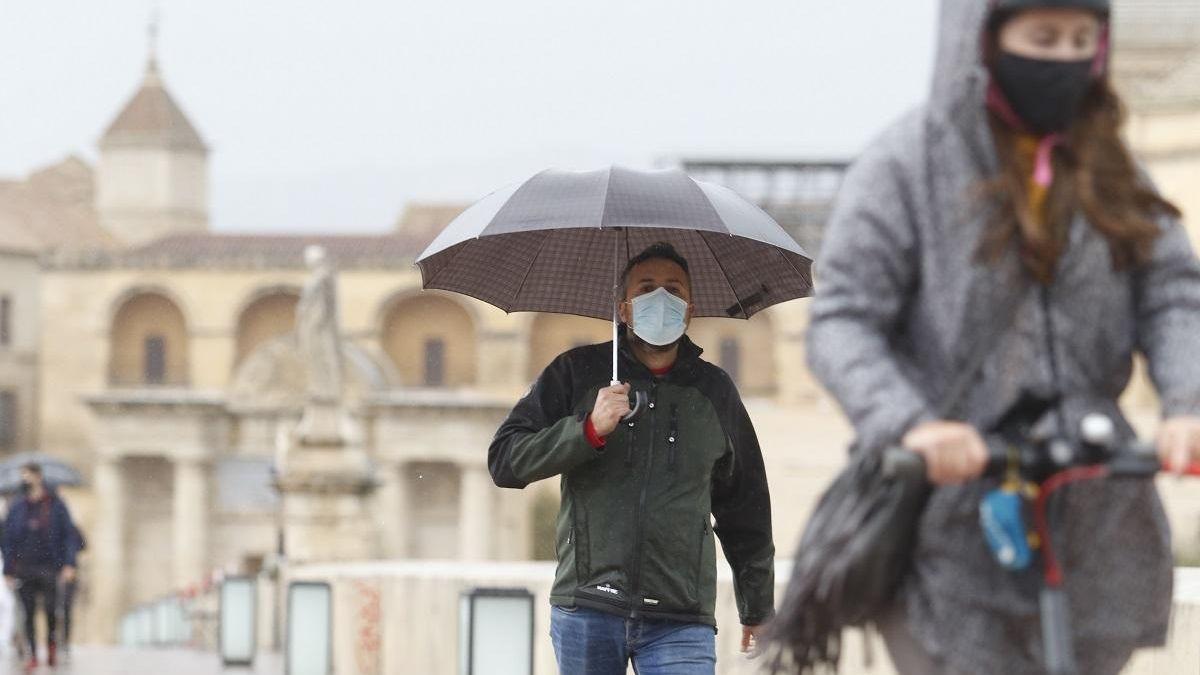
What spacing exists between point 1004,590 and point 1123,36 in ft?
197

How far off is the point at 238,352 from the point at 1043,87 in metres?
79.1

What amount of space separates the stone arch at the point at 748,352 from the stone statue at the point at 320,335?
5560cm

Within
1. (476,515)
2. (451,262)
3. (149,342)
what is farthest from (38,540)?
(149,342)

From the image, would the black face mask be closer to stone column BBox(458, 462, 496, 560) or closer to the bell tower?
stone column BBox(458, 462, 496, 560)

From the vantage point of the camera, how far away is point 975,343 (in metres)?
3.47

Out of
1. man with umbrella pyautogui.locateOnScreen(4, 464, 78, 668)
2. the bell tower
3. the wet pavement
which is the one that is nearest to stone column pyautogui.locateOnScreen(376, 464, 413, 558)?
the bell tower

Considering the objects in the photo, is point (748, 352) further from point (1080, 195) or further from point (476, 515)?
point (1080, 195)

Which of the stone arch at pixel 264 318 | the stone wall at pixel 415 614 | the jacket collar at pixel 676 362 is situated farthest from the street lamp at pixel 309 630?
the stone arch at pixel 264 318

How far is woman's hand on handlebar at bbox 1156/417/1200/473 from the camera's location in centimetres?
324

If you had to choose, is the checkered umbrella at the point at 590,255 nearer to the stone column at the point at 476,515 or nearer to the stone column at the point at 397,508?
the stone column at the point at 476,515

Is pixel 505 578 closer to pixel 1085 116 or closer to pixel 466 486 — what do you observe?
pixel 1085 116

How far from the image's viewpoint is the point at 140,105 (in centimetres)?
9525

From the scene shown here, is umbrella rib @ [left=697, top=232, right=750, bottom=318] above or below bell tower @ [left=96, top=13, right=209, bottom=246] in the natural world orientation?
below

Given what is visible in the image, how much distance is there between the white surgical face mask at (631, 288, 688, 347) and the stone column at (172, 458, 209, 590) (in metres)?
62.8
